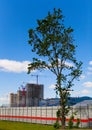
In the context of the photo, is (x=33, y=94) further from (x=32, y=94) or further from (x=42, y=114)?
(x=42, y=114)

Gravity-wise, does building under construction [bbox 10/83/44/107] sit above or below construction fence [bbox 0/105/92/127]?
above

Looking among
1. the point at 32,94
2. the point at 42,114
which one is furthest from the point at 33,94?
the point at 42,114

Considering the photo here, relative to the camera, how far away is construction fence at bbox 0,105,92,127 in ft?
171

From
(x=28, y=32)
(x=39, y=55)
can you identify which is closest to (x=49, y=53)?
(x=39, y=55)

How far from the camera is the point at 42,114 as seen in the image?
67.9 m

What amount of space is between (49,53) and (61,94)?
6.35m

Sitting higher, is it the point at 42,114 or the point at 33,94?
the point at 33,94

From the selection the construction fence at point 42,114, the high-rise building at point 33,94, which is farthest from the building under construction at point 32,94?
the construction fence at point 42,114

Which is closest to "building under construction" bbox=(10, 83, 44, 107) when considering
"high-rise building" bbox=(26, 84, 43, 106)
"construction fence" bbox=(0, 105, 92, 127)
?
"high-rise building" bbox=(26, 84, 43, 106)

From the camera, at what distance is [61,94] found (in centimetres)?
4672

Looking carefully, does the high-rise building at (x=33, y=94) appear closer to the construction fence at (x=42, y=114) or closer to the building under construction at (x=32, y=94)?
the building under construction at (x=32, y=94)

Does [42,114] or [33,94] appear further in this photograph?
[33,94]

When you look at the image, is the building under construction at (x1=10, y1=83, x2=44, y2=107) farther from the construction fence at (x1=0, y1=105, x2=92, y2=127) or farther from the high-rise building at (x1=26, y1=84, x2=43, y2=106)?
the construction fence at (x1=0, y1=105, x2=92, y2=127)

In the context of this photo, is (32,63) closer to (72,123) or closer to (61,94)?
(61,94)
